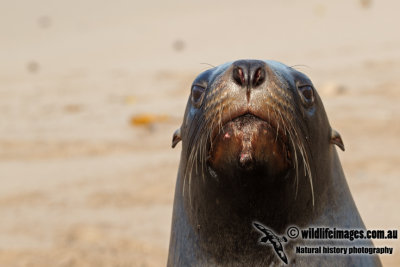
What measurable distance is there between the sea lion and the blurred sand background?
7.08ft

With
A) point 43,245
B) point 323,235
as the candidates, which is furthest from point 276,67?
point 43,245

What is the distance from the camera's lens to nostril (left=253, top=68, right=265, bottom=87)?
8.84 feet

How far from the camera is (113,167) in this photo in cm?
766

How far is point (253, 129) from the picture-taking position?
2.65 m

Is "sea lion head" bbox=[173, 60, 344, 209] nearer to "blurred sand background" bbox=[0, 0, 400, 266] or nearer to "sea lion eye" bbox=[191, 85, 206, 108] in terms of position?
"sea lion eye" bbox=[191, 85, 206, 108]

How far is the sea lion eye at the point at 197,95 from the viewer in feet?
9.89

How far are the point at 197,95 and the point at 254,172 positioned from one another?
20.9 inches

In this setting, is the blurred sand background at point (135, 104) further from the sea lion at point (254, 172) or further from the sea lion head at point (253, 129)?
the sea lion head at point (253, 129)

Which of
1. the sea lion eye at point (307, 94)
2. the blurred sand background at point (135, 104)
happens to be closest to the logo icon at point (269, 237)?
the sea lion eye at point (307, 94)

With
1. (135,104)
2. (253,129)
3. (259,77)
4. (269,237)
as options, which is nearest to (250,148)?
(253,129)

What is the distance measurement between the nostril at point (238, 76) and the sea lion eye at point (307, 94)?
403mm

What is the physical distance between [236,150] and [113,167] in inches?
202

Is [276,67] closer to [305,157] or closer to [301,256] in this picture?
[305,157]

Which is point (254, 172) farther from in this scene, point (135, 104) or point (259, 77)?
point (135, 104)
